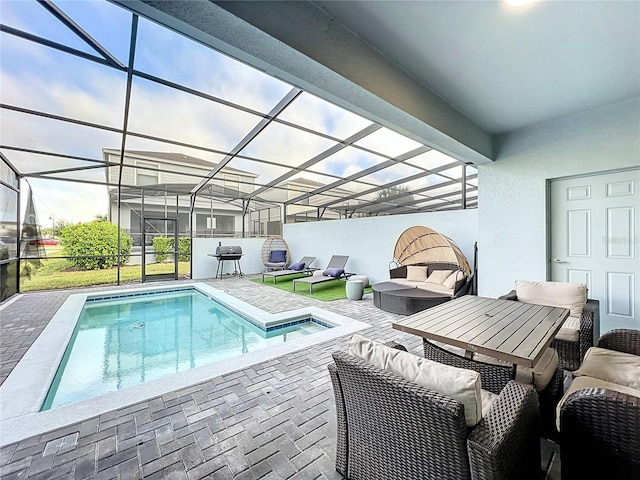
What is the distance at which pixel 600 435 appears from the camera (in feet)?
4.29

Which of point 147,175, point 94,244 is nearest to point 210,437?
point 147,175

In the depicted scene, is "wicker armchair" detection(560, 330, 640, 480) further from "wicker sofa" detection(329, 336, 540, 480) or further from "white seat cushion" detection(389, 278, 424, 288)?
"white seat cushion" detection(389, 278, 424, 288)

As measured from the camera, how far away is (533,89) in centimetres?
325

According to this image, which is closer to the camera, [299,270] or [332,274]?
[332,274]

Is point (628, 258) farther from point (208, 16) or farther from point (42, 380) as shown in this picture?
point (42, 380)

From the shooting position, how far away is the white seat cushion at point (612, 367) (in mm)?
1853

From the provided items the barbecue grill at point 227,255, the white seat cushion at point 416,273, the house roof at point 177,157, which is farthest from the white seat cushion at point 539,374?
the barbecue grill at point 227,255

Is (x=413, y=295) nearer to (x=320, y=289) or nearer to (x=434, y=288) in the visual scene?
(x=434, y=288)

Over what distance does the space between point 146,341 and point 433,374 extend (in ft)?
15.9

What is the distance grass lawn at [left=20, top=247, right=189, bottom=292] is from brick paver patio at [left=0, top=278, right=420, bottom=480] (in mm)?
6422

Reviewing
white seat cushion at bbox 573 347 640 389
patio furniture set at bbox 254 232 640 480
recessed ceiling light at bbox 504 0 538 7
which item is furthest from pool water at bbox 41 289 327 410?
recessed ceiling light at bbox 504 0 538 7

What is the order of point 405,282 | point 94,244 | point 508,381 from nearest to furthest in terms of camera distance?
point 508,381 → point 405,282 → point 94,244

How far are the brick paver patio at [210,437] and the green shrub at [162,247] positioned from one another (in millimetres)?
7199

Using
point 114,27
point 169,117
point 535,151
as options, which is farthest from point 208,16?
point 535,151
